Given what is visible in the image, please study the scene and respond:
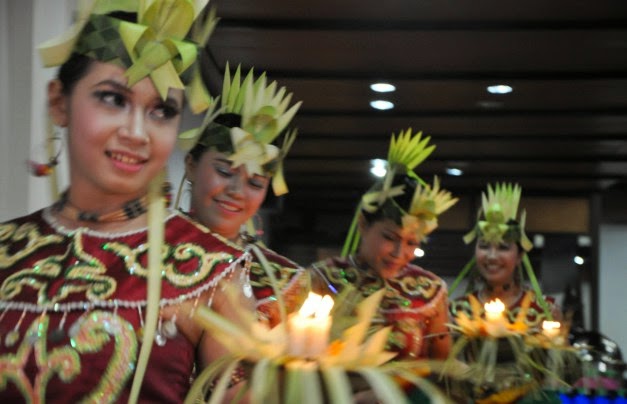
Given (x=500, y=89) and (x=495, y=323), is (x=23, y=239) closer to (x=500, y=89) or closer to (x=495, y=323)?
(x=495, y=323)

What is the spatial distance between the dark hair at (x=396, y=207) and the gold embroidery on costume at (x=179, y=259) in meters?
2.01

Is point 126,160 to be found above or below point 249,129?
below

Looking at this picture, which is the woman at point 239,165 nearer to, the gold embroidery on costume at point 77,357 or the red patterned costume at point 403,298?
the red patterned costume at point 403,298

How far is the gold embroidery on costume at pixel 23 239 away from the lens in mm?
1737

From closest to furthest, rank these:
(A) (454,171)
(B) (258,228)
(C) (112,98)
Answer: (C) (112,98), (B) (258,228), (A) (454,171)

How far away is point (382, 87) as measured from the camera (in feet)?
21.6

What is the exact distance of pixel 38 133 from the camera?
9.25 ft

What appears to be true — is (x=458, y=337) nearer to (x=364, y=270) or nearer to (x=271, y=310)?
(x=364, y=270)

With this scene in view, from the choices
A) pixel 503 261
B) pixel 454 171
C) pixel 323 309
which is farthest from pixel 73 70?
pixel 454 171

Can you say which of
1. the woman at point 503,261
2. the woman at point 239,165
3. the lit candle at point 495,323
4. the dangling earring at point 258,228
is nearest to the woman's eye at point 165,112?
the woman at point 239,165

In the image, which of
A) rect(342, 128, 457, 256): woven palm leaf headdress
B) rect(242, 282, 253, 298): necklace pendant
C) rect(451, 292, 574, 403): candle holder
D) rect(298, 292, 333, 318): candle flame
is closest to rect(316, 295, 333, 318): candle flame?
rect(298, 292, 333, 318): candle flame

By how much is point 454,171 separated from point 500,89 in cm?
345

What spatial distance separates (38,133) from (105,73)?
46.4 inches

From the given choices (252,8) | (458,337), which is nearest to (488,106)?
(252,8)
